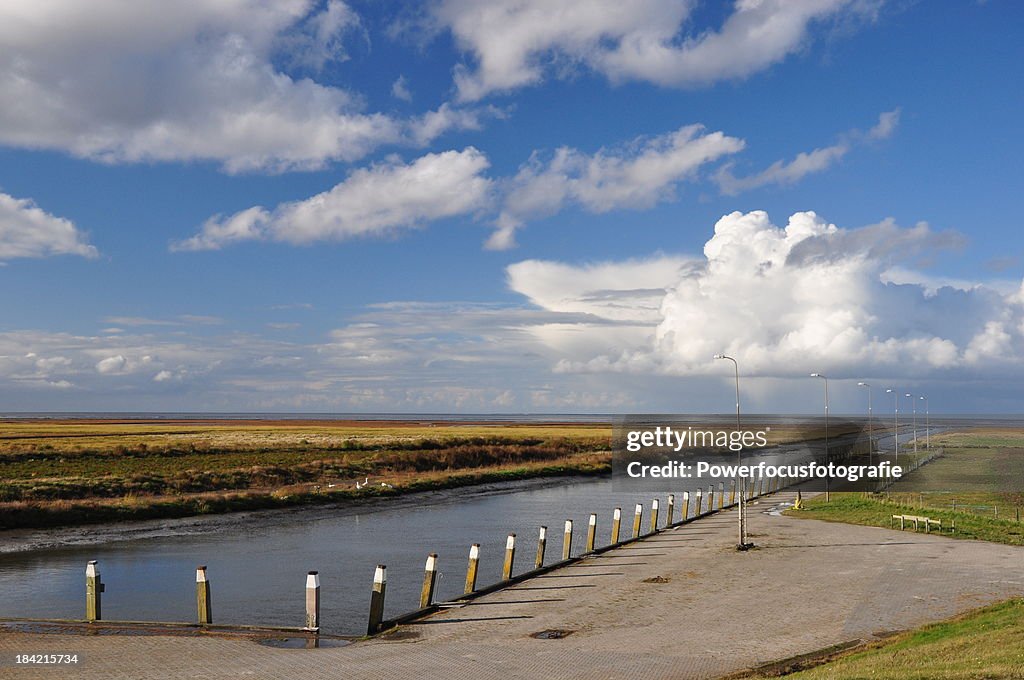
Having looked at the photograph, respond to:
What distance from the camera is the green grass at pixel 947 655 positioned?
10.8 meters

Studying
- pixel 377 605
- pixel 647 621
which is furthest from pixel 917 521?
pixel 377 605

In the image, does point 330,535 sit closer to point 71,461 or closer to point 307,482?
point 307,482

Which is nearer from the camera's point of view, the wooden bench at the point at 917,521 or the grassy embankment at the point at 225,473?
the wooden bench at the point at 917,521

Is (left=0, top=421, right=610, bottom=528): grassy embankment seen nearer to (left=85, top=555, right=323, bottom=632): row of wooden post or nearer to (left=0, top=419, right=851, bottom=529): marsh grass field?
(left=0, top=419, right=851, bottom=529): marsh grass field

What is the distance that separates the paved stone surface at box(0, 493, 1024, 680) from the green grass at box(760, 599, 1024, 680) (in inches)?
39.6

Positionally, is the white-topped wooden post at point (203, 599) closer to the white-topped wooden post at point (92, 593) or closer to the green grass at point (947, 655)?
the white-topped wooden post at point (92, 593)

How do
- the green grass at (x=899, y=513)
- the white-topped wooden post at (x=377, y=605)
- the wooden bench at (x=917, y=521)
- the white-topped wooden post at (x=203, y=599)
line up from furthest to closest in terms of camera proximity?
the wooden bench at (x=917, y=521), the green grass at (x=899, y=513), the white-topped wooden post at (x=377, y=605), the white-topped wooden post at (x=203, y=599)

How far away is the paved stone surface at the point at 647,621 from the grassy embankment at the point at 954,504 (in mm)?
7111

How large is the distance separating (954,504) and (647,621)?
1312 inches

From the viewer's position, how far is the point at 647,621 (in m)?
16.4

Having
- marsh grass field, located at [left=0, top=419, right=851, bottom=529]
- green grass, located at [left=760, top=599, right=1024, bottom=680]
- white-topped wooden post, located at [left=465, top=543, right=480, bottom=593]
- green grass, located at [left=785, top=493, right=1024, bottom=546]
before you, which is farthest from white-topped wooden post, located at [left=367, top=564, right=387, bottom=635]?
marsh grass field, located at [left=0, top=419, right=851, bottom=529]

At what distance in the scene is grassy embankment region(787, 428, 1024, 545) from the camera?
112 ft

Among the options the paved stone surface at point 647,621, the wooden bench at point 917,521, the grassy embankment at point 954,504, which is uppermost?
the paved stone surface at point 647,621

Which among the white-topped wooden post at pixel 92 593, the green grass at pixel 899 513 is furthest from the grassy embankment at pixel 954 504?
the white-topped wooden post at pixel 92 593
